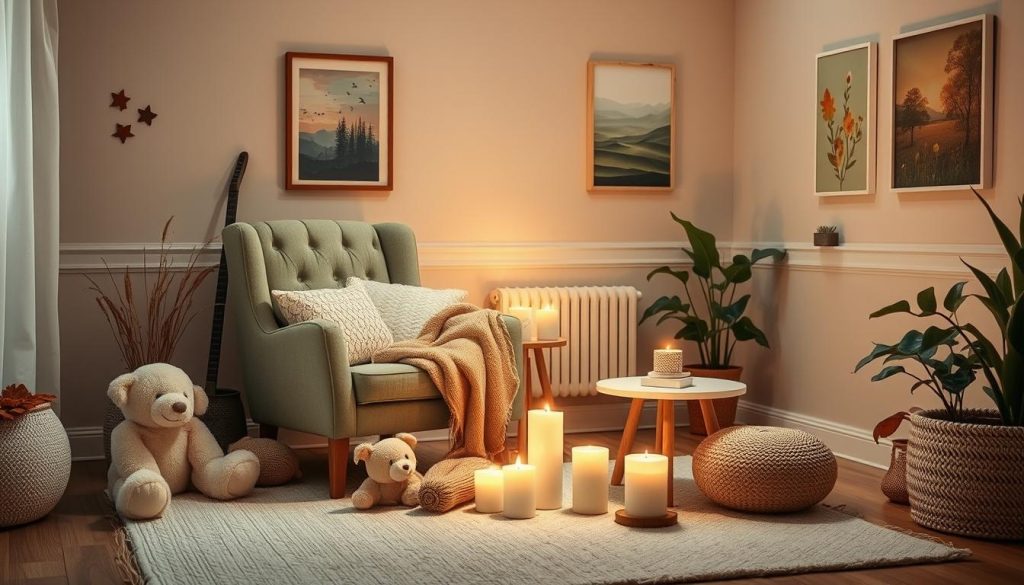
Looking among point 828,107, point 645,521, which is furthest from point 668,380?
point 828,107

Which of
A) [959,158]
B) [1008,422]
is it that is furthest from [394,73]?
[1008,422]

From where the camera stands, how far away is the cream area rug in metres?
2.88

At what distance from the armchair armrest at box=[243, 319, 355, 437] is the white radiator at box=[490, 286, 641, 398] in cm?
121

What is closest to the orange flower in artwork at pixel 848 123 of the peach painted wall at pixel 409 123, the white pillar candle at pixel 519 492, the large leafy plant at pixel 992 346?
the peach painted wall at pixel 409 123

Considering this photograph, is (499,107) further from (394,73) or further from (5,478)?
(5,478)

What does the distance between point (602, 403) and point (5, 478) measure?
8.81 feet

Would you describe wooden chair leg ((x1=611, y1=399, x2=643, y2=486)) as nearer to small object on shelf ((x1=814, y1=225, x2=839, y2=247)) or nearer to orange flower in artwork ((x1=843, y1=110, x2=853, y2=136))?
small object on shelf ((x1=814, y1=225, x2=839, y2=247))

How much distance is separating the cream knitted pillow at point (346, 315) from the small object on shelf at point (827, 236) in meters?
1.76

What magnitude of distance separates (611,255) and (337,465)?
1943mm

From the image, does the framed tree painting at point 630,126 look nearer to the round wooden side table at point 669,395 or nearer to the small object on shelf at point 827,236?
the small object on shelf at point 827,236

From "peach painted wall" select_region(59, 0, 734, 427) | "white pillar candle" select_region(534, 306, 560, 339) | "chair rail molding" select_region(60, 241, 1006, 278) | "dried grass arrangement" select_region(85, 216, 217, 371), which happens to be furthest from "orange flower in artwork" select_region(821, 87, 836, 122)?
"dried grass arrangement" select_region(85, 216, 217, 371)

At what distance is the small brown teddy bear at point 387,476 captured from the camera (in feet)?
11.8

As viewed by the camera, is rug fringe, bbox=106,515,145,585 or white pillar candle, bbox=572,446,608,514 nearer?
rug fringe, bbox=106,515,145,585

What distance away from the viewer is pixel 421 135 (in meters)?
4.89
